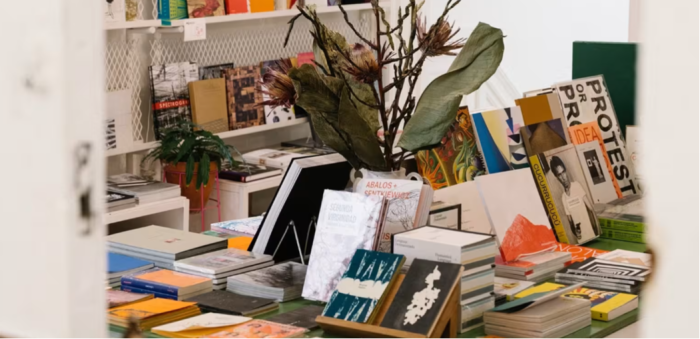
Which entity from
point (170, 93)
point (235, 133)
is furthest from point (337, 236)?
point (235, 133)

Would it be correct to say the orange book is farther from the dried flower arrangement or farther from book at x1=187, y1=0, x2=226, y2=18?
book at x1=187, y1=0, x2=226, y2=18

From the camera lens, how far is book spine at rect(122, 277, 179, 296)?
1940 mm

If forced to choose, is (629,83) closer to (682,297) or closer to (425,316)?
(425,316)

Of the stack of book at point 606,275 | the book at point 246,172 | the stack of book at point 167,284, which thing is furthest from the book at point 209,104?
the stack of book at point 606,275

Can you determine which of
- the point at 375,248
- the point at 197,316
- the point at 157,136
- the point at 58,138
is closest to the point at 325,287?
the point at 375,248

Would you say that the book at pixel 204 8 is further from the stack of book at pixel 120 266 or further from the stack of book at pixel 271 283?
the stack of book at pixel 271 283

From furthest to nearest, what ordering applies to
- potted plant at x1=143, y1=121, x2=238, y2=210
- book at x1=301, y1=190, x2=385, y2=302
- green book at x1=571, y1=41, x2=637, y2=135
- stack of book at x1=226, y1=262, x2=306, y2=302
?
potted plant at x1=143, y1=121, x2=238, y2=210
green book at x1=571, y1=41, x2=637, y2=135
stack of book at x1=226, y1=262, x2=306, y2=302
book at x1=301, y1=190, x2=385, y2=302

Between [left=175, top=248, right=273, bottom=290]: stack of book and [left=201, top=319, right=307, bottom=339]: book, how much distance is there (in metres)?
0.30

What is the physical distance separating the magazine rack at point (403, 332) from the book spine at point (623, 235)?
0.98 meters

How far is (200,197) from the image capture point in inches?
163

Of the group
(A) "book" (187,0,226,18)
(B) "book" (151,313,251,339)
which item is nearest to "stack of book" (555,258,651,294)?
(B) "book" (151,313,251,339)

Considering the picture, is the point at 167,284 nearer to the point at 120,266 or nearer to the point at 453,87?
the point at 120,266

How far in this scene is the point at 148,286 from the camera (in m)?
1.97

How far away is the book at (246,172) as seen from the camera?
420 cm
